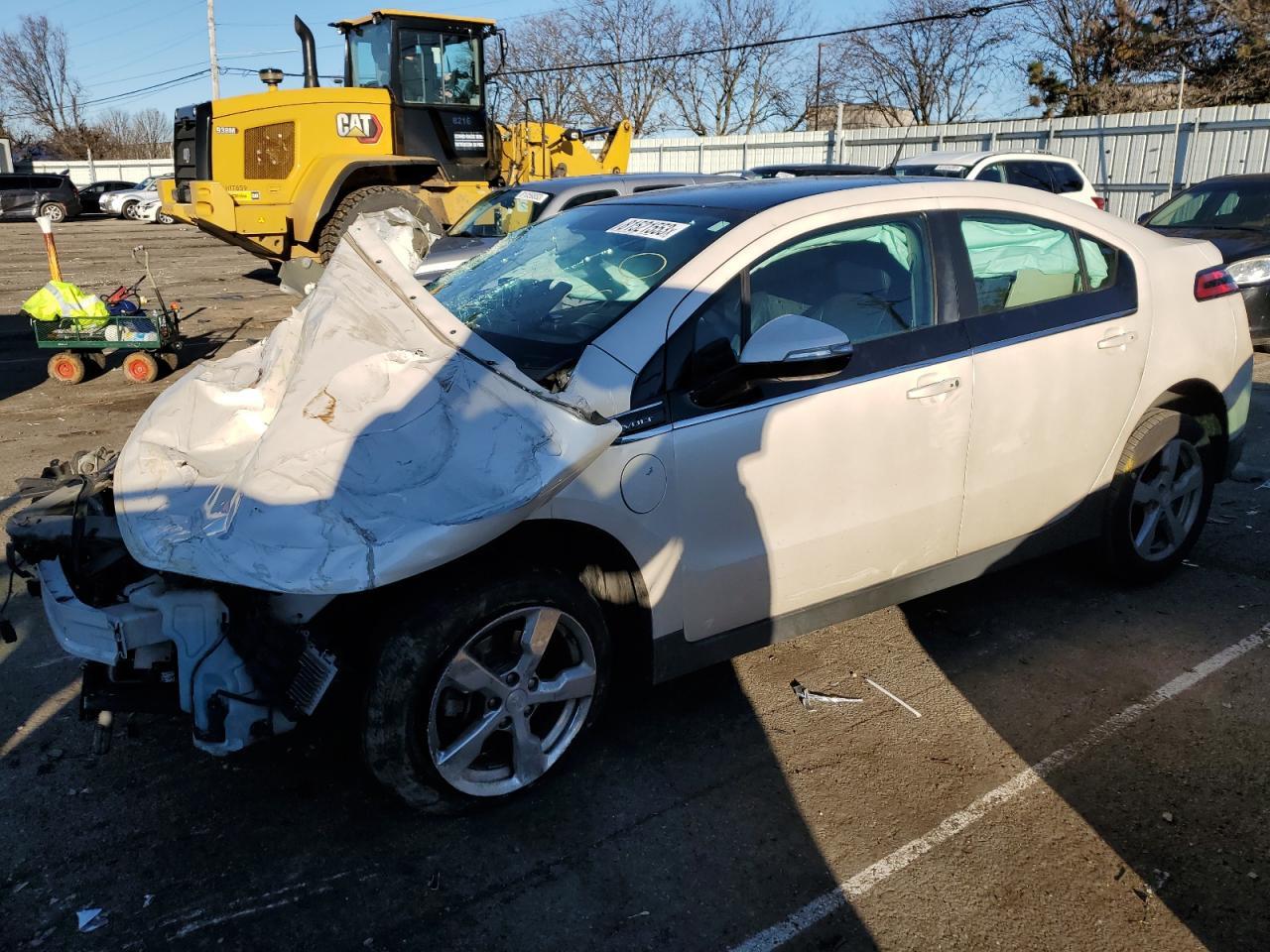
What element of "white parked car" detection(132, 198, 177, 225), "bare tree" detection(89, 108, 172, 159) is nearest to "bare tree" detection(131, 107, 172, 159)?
"bare tree" detection(89, 108, 172, 159)

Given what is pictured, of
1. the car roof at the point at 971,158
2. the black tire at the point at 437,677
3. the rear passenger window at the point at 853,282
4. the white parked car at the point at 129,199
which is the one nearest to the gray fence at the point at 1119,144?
the car roof at the point at 971,158

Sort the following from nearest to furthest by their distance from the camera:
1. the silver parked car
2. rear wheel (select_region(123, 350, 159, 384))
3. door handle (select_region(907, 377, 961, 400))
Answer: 1. door handle (select_region(907, 377, 961, 400))
2. the silver parked car
3. rear wheel (select_region(123, 350, 159, 384))

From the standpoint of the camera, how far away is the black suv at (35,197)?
3219 centimetres

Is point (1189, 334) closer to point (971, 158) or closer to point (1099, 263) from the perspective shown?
point (1099, 263)

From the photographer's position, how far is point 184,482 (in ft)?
9.55

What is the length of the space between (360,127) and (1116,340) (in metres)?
11.8

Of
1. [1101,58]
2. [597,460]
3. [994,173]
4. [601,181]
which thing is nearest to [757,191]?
[597,460]

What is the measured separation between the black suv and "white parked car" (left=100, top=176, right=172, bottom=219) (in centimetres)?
147

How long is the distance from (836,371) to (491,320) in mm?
1244

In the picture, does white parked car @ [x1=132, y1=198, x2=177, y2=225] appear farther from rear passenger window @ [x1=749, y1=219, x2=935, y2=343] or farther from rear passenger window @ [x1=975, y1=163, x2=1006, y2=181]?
rear passenger window @ [x1=749, y1=219, x2=935, y2=343]

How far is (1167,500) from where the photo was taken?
14.5ft

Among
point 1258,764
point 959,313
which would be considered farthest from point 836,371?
point 1258,764

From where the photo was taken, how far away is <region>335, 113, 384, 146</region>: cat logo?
13.3 m

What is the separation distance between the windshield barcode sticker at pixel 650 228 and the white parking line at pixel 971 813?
212 cm
